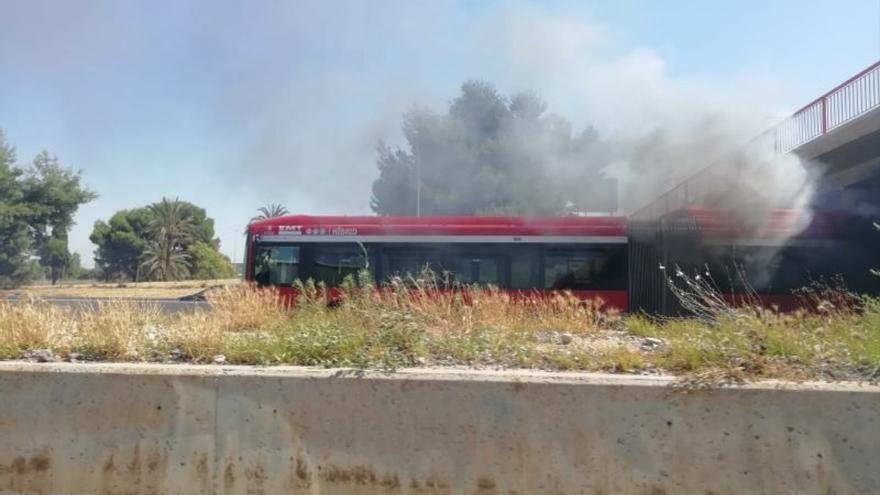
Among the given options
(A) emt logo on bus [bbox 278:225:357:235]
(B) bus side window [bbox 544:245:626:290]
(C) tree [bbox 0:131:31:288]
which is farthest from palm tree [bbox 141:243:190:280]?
(B) bus side window [bbox 544:245:626:290]

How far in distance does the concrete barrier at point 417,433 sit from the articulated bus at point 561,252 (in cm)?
873

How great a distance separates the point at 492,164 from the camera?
2605 cm

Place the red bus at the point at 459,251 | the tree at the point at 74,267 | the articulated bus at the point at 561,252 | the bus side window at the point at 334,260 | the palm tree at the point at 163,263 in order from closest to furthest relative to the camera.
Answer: the articulated bus at the point at 561,252
the red bus at the point at 459,251
the bus side window at the point at 334,260
the palm tree at the point at 163,263
the tree at the point at 74,267

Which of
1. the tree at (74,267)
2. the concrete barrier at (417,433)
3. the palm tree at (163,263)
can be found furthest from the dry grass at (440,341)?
the tree at (74,267)

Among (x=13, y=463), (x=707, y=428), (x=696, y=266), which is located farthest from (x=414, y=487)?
(x=696, y=266)

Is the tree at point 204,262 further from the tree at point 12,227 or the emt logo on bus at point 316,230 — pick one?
the emt logo on bus at point 316,230

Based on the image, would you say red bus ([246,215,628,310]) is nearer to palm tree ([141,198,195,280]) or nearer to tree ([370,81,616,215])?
tree ([370,81,616,215])

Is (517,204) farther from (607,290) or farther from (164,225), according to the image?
(164,225)

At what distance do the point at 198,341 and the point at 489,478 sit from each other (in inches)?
83.1

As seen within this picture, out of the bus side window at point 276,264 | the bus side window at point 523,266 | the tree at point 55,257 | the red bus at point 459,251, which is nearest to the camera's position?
the red bus at point 459,251

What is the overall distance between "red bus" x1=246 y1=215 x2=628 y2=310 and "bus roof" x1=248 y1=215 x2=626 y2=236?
0.07ft

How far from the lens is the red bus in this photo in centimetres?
1353

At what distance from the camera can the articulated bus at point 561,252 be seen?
12062 millimetres

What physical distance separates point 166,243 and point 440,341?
6363 centimetres
